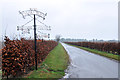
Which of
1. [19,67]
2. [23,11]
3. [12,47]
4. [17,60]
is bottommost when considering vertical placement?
[19,67]

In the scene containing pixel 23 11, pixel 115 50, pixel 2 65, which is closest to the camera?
pixel 2 65

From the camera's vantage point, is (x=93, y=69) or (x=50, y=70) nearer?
(x=50, y=70)

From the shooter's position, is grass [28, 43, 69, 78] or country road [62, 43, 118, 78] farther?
country road [62, 43, 118, 78]

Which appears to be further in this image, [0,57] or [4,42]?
[4,42]

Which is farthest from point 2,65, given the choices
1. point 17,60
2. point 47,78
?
point 47,78

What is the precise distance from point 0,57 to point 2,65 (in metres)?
0.34

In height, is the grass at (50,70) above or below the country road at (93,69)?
above

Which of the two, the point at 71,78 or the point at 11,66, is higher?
the point at 11,66

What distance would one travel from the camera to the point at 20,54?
3.99 metres

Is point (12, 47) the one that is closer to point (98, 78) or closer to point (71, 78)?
point (71, 78)

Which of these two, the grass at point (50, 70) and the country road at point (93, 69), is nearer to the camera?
the grass at point (50, 70)

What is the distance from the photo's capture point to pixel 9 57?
12.1 feet

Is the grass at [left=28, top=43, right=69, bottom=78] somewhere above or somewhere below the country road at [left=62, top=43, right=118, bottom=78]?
above

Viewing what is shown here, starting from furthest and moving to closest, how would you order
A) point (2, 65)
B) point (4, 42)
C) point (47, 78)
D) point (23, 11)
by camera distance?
1. point (23, 11)
2. point (47, 78)
3. point (4, 42)
4. point (2, 65)
